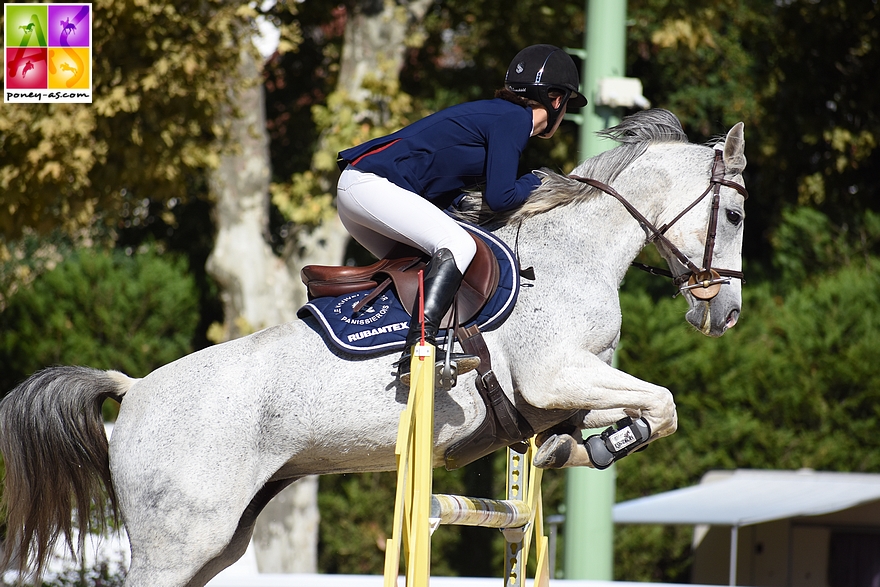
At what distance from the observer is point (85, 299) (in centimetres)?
1019

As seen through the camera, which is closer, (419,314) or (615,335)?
(419,314)

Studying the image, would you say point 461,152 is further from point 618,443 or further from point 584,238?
point 618,443

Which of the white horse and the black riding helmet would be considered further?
the black riding helmet

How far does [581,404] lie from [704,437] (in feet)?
21.7

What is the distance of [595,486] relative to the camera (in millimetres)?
6879

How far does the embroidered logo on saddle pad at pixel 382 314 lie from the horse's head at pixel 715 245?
682mm

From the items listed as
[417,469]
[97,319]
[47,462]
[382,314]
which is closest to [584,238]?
[382,314]

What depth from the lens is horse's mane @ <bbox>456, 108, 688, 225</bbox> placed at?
3785mm

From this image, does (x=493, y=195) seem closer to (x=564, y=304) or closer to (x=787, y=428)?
(x=564, y=304)

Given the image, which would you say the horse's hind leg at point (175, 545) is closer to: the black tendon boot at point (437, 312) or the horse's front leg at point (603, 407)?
the black tendon boot at point (437, 312)

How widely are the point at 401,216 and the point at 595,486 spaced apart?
3.94m

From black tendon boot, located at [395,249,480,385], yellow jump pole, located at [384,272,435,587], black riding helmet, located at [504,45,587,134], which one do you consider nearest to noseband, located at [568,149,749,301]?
black riding helmet, located at [504,45,587,134]

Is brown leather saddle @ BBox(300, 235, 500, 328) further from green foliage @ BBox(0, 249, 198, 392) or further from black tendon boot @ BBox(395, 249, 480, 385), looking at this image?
green foliage @ BBox(0, 249, 198, 392)

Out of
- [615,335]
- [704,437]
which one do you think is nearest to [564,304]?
[615,335]
